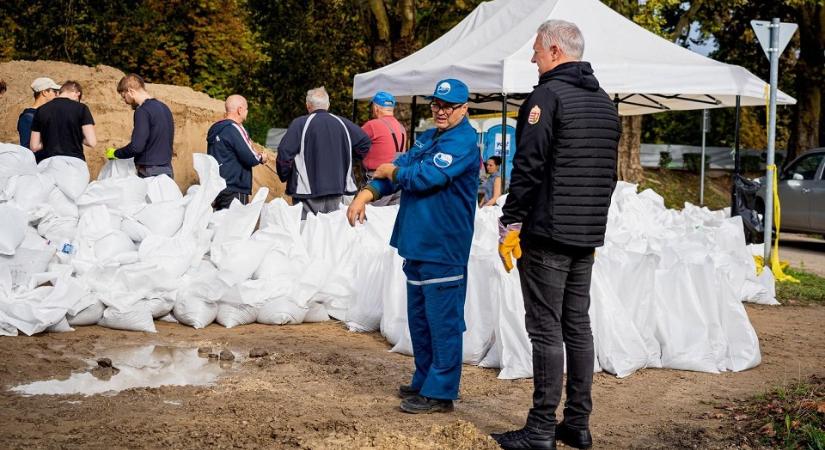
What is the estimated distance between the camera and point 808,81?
23.3m

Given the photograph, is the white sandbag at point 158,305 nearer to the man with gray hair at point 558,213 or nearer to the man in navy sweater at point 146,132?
the man in navy sweater at point 146,132

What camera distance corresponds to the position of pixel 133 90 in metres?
8.45

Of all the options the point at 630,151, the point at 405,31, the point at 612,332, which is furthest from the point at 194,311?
the point at 630,151

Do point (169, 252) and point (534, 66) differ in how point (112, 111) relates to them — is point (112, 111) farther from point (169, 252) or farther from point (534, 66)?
point (534, 66)

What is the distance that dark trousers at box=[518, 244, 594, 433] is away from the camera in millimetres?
4316

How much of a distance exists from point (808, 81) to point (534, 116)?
21.3 meters

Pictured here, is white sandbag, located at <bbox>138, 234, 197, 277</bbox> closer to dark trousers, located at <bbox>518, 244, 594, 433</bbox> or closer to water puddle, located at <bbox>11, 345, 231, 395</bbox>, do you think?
water puddle, located at <bbox>11, 345, 231, 395</bbox>

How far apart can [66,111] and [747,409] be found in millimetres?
5883

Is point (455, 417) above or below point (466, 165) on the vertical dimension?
below

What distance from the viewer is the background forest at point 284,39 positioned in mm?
20141

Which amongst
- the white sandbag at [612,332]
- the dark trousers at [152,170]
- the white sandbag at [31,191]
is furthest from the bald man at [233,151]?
the white sandbag at [612,332]

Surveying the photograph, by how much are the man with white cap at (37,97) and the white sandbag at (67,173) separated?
3.44ft

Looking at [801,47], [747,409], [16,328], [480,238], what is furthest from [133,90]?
[801,47]

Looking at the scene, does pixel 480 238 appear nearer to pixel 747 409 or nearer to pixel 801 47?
pixel 747 409
